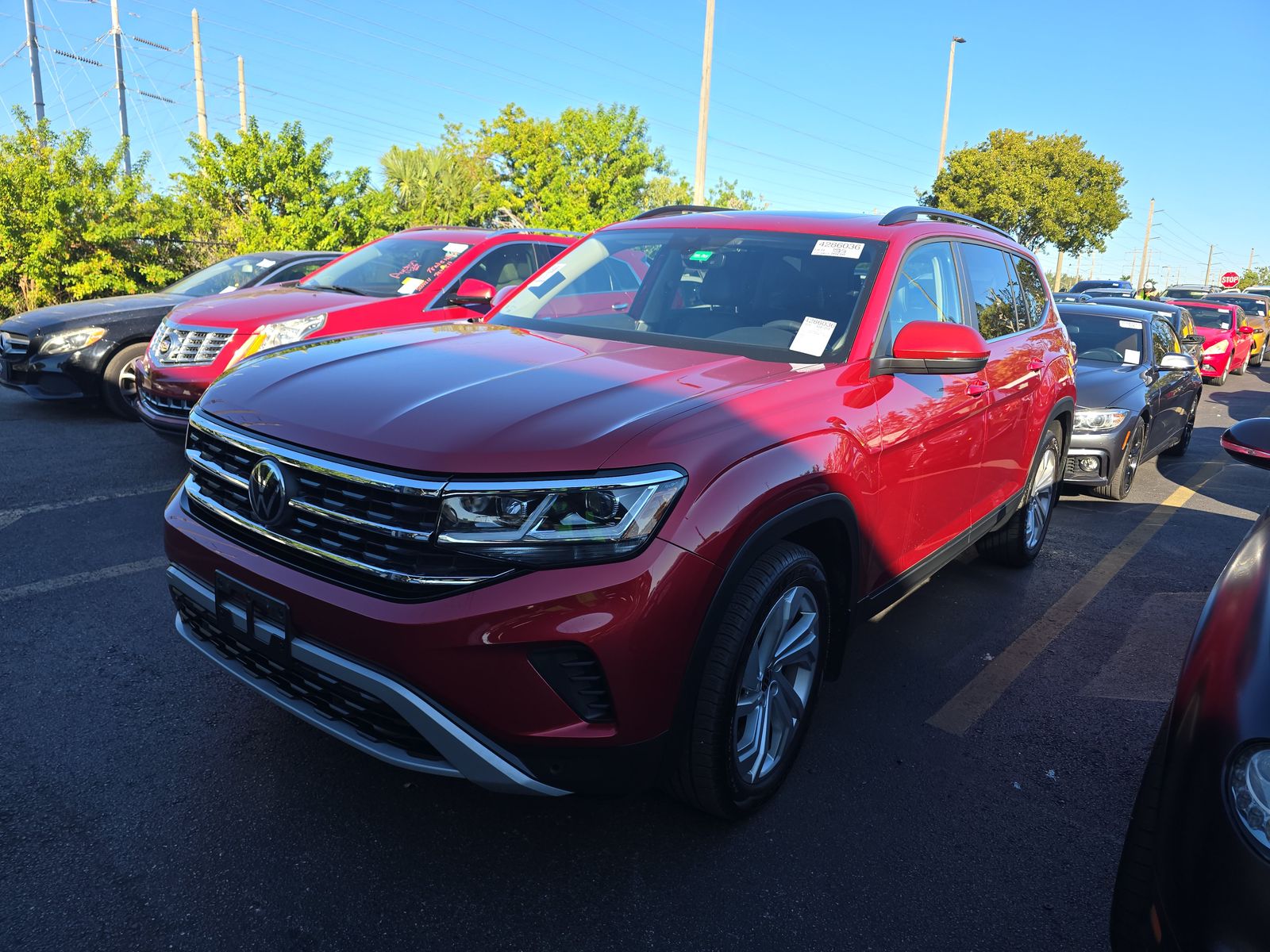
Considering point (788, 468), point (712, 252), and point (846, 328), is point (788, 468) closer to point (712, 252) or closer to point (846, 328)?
point (846, 328)

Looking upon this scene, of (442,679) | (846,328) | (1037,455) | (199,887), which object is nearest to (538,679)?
(442,679)

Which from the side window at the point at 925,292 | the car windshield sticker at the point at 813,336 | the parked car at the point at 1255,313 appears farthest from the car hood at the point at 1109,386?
the parked car at the point at 1255,313

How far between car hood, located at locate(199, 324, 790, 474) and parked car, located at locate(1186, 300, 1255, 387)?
16.5m

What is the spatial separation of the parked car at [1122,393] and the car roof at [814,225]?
2.97 meters

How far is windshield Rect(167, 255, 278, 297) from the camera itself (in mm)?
9148

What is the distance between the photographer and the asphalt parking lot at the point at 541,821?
2246 millimetres

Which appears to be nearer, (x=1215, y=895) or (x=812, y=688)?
(x=1215, y=895)

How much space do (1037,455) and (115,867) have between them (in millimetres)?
4478

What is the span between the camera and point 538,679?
204 cm

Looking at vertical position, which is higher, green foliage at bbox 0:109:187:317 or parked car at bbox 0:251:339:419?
green foliage at bbox 0:109:187:317

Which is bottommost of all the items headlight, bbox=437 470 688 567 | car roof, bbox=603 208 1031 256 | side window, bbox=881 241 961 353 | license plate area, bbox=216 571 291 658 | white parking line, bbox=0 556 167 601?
white parking line, bbox=0 556 167 601

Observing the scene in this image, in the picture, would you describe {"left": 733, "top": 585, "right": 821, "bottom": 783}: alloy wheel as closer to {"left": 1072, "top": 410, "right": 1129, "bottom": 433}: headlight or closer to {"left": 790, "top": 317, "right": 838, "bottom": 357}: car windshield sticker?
{"left": 790, "top": 317, "right": 838, "bottom": 357}: car windshield sticker

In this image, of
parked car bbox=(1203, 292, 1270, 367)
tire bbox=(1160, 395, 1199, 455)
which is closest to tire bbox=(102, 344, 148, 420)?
tire bbox=(1160, 395, 1199, 455)

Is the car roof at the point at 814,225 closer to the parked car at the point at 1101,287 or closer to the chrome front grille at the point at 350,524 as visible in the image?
the chrome front grille at the point at 350,524
